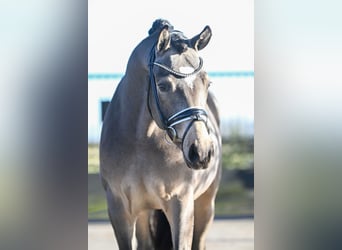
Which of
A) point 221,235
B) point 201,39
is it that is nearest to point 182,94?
point 201,39

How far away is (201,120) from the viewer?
1.86 meters

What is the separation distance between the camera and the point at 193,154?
6.01 ft

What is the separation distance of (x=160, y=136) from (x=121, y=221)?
1.65 feet

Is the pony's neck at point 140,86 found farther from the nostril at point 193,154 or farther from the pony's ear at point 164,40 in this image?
the nostril at point 193,154

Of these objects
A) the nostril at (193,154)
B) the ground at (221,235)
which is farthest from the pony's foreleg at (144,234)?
the nostril at (193,154)

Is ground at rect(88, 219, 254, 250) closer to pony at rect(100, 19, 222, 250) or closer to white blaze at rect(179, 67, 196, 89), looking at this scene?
pony at rect(100, 19, 222, 250)

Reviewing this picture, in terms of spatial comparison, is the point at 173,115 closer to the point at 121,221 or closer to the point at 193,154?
the point at 193,154

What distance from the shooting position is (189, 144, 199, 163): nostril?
1814 mm

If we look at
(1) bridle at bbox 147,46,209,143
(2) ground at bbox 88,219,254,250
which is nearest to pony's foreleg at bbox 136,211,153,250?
(2) ground at bbox 88,219,254,250

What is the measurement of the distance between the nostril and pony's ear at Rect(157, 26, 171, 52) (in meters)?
0.47

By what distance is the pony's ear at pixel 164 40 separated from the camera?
6.44ft
